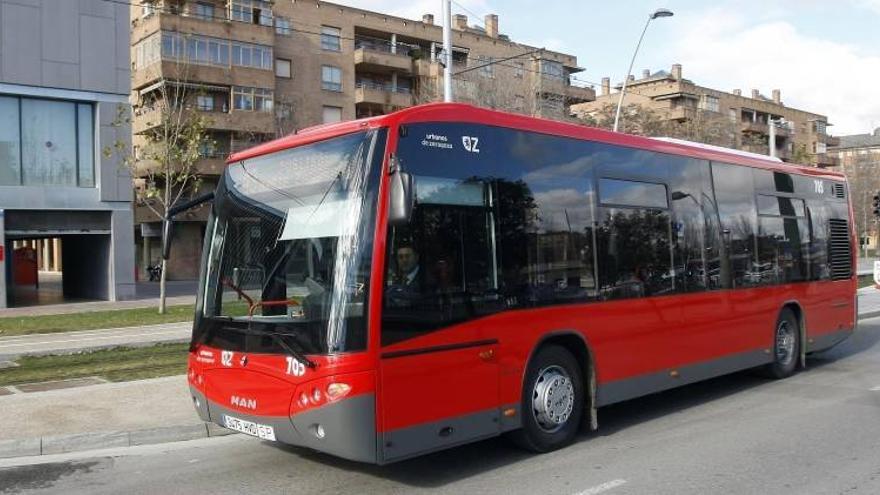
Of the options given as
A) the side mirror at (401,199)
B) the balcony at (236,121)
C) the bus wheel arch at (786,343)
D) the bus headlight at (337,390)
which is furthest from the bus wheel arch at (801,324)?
the balcony at (236,121)

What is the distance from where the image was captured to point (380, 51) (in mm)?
57125

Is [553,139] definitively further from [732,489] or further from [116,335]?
[116,335]

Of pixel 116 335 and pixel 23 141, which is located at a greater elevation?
pixel 23 141

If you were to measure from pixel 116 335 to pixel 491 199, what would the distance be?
13106 millimetres

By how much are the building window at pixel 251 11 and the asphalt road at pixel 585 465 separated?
1846 inches

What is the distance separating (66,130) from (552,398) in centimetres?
Answer: 2574

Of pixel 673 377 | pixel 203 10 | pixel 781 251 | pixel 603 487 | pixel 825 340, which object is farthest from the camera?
pixel 203 10

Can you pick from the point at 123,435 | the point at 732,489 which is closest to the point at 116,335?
the point at 123,435

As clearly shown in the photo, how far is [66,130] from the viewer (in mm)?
27422

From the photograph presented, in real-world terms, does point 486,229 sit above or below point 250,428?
above

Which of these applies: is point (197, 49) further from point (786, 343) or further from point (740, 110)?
point (740, 110)

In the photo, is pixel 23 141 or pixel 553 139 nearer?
pixel 553 139

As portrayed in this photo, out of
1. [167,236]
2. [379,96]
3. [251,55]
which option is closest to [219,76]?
[251,55]

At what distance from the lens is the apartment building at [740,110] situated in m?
65.3
